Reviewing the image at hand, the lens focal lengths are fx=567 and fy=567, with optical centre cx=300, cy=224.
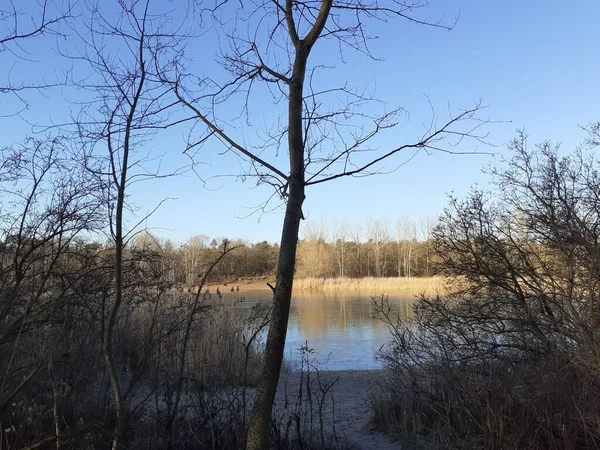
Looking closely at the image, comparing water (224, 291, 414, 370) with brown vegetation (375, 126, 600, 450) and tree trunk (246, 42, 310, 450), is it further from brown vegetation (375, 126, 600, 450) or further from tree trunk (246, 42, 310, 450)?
tree trunk (246, 42, 310, 450)

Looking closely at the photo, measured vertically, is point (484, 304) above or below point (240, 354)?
above

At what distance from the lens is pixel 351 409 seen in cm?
888

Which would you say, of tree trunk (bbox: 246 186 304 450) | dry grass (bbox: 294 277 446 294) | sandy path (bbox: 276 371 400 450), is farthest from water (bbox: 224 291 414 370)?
dry grass (bbox: 294 277 446 294)

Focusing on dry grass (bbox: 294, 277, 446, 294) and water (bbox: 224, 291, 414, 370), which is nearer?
water (bbox: 224, 291, 414, 370)

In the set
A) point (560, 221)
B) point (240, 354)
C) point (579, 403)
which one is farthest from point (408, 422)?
point (240, 354)

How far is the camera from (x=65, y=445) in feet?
14.4

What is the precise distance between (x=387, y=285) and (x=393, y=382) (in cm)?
3275

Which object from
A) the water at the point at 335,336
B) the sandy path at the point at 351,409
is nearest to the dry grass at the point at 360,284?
the water at the point at 335,336

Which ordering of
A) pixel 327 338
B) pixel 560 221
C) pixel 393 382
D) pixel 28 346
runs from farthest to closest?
pixel 327 338 → pixel 560 221 → pixel 393 382 → pixel 28 346

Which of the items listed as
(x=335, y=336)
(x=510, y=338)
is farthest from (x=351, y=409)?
(x=335, y=336)

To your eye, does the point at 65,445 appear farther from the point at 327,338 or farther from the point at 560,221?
the point at 327,338

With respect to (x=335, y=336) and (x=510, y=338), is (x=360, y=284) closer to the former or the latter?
(x=335, y=336)

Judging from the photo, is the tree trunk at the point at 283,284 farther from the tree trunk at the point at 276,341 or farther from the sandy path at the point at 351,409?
the sandy path at the point at 351,409

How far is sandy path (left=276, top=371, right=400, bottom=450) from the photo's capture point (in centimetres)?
657
